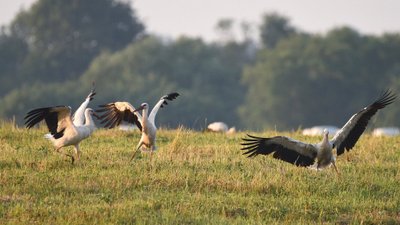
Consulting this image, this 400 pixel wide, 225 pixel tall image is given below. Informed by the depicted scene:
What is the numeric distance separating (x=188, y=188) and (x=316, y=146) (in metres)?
2.68

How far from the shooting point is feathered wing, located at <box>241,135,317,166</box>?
14.9m

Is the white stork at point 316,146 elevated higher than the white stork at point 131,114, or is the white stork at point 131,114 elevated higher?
the white stork at point 131,114

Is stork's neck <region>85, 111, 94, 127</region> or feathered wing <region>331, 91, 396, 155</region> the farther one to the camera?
stork's neck <region>85, 111, 94, 127</region>

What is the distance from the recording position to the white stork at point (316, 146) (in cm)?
1495

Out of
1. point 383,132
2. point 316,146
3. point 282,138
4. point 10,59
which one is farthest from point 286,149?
point 10,59

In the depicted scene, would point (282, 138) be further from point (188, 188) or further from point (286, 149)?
point (188, 188)

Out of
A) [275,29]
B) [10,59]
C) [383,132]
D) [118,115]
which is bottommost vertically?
[118,115]

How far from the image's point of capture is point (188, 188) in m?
13.4

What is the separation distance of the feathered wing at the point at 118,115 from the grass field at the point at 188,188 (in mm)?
1062

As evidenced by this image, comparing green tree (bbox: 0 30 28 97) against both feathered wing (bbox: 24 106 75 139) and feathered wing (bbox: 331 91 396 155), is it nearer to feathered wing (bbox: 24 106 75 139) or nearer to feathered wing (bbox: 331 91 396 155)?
feathered wing (bbox: 24 106 75 139)

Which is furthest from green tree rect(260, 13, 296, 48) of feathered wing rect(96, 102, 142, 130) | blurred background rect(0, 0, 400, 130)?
feathered wing rect(96, 102, 142, 130)

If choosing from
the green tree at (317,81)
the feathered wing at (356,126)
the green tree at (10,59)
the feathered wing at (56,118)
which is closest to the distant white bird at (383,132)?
the feathered wing at (356,126)

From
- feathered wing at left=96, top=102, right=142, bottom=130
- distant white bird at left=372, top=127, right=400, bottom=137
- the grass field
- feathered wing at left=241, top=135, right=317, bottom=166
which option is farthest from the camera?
distant white bird at left=372, top=127, right=400, bottom=137

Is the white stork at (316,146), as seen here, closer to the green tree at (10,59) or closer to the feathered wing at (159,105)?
the feathered wing at (159,105)
